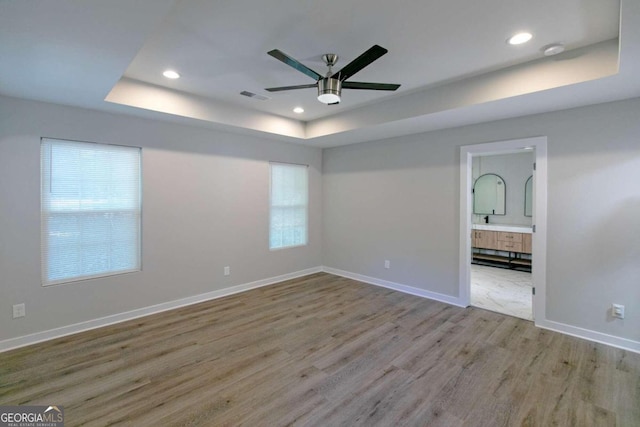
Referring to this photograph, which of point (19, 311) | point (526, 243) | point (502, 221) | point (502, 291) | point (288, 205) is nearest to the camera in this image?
point (19, 311)

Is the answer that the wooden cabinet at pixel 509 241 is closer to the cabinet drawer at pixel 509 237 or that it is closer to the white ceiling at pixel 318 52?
the cabinet drawer at pixel 509 237

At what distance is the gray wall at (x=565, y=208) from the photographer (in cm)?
292

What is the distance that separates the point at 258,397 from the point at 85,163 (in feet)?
10.1

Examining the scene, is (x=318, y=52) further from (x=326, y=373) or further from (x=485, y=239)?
(x=485, y=239)

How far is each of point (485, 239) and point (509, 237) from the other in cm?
48

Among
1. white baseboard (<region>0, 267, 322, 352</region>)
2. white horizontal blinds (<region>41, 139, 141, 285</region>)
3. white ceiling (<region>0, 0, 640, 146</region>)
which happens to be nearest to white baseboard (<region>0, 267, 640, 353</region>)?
white baseboard (<region>0, 267, 322, 352</region>)

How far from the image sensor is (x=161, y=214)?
3822mm

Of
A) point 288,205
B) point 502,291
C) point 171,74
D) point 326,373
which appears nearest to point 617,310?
point 502,291

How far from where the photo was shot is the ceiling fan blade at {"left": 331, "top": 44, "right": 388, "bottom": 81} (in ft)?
6.26

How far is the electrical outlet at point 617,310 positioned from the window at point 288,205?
4.23 meters

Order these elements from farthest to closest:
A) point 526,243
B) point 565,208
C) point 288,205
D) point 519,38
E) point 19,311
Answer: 1. point 526,243
2. point 288,205
3. point 565,208
4. point 19,311
5. point 519,38

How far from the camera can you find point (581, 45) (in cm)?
246

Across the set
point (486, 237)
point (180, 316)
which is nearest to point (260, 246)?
point (180, 316)

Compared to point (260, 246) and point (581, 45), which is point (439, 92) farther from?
point (260, 246)
